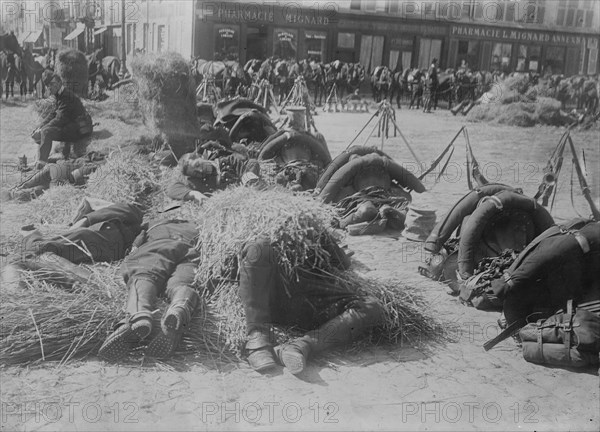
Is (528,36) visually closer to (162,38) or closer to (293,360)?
(162,38)

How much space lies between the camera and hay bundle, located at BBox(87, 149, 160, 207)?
6.82 meters

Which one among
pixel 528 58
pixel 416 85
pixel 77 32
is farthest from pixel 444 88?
pixel 77 32

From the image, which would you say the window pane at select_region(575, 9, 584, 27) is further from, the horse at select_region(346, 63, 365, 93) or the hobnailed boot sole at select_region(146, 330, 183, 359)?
the hobnailed boot sole at select_region(146, 330, 183, 359)

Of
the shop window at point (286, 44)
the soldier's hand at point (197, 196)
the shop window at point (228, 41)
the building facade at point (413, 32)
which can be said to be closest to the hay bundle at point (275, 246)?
the soldier's hand at point (197, 196)

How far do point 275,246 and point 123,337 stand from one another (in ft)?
3.48

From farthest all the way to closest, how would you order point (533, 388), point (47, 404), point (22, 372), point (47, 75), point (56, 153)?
point (47, 75)
point (56, 153)
point (533, 388)
point (22, 372)
point (47, 404)

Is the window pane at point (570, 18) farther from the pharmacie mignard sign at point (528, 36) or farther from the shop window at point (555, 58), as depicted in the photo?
the shop window at point (555, 58)

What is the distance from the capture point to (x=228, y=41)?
2731cm

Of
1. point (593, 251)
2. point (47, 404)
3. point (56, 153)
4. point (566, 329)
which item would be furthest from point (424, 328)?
point (56, 153)

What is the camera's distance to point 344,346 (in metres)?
4.15

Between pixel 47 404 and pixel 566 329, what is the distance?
3.07 m

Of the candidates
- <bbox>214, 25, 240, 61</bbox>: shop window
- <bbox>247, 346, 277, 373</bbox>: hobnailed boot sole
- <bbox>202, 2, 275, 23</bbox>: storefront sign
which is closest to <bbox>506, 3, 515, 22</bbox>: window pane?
<bbox>202, 2, 275, 23</bbox>: storefront sign

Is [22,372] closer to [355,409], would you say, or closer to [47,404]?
[47,404]

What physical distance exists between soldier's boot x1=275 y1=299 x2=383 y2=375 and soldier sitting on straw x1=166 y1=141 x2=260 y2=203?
1.96 m
